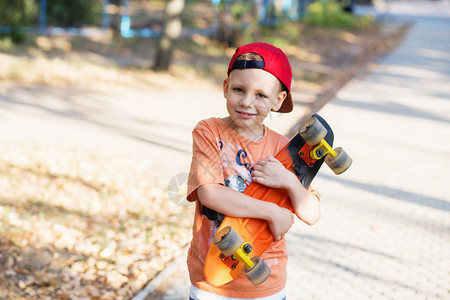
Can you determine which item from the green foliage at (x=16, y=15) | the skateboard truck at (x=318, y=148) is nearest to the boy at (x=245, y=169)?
the skateboard truck at (x=318, y=148)

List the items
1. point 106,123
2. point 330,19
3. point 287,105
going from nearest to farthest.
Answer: point 287,105 → point 106,123 → point 330,19

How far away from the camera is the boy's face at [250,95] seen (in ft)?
6.02

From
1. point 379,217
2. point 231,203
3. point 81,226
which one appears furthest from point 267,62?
point 379,217

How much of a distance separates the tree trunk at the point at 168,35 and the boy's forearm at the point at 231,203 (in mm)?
9900

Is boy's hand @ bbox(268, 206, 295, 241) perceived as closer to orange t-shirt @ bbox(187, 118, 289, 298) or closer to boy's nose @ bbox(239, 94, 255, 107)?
orange t-shirt @ bbox(187, 118, 289, 298)

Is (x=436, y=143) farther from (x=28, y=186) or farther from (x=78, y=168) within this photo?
(x=28, y=186)

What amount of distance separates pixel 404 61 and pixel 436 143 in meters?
8.08

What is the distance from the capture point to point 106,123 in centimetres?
752

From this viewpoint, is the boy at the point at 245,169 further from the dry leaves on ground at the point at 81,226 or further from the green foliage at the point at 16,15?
the green foliage at the point at 16,15

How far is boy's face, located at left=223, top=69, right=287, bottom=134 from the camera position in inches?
72.2

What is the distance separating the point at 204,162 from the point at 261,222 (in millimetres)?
288

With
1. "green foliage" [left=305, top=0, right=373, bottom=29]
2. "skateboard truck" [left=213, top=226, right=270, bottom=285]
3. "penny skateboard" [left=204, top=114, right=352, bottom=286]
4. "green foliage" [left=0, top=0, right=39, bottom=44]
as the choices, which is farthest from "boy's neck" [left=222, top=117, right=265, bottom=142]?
"green foliage" [left=305, top=0, right=373, bottom=29]

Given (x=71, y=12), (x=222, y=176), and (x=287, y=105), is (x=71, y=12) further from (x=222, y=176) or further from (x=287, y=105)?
(x=222, y=176)

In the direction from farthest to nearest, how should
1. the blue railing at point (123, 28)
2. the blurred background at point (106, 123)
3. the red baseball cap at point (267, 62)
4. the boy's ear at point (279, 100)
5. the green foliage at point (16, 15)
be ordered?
1. the blue railing at point (123, 28)
2. the green foliage at point (16, 15)
3. the blurred background at point (106, 123)
4. the boy's ear at point (279, 100)
5. the red baseball cap at point (267, 62)
